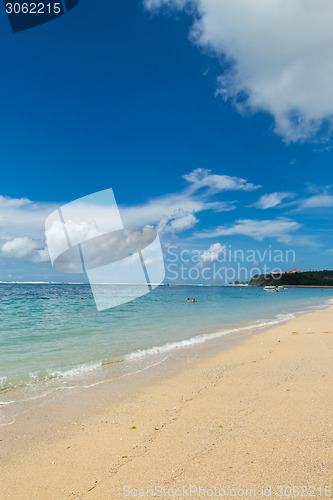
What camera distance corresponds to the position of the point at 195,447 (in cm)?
395

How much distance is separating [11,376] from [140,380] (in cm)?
389

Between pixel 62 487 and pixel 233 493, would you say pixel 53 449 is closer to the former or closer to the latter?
pixel 62 487

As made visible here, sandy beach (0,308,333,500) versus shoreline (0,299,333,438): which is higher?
sandy beach (0,308,333,500)

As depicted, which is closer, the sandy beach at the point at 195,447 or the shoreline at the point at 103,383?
the sandy beach at the point at 195,447

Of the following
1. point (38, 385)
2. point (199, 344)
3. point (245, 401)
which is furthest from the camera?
point (199, 344)

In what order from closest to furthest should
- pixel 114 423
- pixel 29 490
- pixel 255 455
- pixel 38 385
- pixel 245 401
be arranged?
pixel 29 490
pixel 255 455
pixel 114 423
pixel 245 401
pixel 38 385

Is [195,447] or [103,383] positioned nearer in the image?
[195,447]

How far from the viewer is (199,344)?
12.9 metres

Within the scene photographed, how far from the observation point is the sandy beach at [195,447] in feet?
10.4

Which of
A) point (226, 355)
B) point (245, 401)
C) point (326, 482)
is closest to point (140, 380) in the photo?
point (245, 401)

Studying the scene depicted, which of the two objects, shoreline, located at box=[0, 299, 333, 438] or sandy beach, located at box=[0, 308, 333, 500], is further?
shoreline, located at box=[0, 299, 333, 438]

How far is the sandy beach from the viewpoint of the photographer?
125 inches

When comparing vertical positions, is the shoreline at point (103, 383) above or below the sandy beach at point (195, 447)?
below

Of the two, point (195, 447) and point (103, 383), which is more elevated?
point (195, 447)
